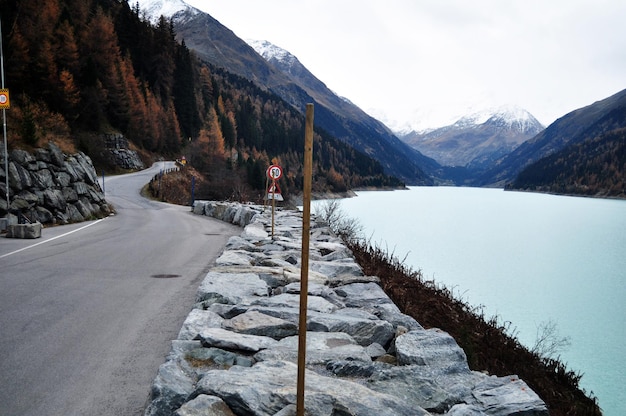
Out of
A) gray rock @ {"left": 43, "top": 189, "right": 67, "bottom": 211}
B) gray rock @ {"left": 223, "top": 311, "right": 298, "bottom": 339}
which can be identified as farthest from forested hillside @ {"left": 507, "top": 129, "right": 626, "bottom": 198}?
gray rock @ {"left": 223, "top": 311, "right": 298, "bottom": 339}

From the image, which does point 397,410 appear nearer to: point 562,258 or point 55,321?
point 55,321

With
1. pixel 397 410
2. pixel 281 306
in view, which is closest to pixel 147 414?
pixel 397 410

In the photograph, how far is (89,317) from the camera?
21.9ft

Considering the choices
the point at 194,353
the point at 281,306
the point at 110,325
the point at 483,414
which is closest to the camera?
the point at 483,414

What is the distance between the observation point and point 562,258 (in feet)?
97.8

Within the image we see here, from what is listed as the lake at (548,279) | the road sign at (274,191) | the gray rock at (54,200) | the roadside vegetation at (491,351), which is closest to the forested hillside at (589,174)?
the lake at (548,279)

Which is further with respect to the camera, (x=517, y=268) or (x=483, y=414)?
(x=517, y=268)

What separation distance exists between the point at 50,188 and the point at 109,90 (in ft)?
139

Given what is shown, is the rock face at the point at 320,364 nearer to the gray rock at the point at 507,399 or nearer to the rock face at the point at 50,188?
the gray rock at the point at 507,399

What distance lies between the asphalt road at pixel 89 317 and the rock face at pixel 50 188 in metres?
4.35

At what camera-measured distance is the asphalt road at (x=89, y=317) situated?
14.4 ft

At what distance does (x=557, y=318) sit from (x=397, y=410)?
53.2ft

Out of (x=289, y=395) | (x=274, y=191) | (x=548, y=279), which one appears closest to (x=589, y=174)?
(x=548, y=279)

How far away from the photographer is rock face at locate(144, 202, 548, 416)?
333 centimetres
